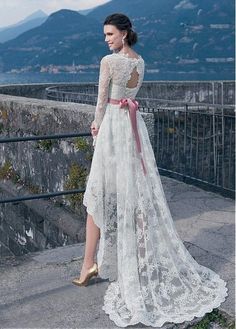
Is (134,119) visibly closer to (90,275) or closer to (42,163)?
(90,275)

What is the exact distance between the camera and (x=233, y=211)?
636 centimetres

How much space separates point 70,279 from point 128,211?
83cm

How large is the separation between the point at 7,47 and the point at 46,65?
41.8 metres

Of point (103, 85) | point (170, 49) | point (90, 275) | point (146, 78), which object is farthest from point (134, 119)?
point (170, 49)

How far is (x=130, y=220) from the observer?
12.8ft

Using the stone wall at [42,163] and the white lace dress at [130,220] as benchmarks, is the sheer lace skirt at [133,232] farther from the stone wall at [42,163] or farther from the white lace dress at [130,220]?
the stone wall at [42,163]

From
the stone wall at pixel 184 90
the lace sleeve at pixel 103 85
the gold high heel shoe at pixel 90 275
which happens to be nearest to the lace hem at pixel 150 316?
the gold high heel shoe at pixel 90 275

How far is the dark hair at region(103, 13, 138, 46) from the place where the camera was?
3.79 metres

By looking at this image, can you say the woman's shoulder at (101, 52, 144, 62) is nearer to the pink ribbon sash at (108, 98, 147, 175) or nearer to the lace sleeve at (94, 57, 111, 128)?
the lace sleeve at (94, 57, 111, 128)

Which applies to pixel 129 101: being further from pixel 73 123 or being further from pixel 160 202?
pixel 73 123

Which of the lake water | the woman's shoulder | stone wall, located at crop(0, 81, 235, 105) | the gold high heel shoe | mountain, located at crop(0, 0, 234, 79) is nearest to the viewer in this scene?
the woman's shoulder

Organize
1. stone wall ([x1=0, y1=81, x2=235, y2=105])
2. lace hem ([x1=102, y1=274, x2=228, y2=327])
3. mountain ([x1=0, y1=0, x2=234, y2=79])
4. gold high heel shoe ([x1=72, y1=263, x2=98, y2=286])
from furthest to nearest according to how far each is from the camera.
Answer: mountain ([x1=0, y1=0, x2=234, y2=79]), stone wall ([x1=0, y1=81, x2=235, y2=105]), gold high heel shoe ([x1=72, y1=263, x2=98, y2=286]), lace hem ([x1=102, y1=274, x2=228, y2=327])

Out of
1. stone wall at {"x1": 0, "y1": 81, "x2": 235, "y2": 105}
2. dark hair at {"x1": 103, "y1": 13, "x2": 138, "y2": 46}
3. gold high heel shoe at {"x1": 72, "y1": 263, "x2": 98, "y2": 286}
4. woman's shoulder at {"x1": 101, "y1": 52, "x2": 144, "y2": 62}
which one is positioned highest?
dark hair at {"x1": 103, "y1": 13, "x2": 138, "y2": 46}

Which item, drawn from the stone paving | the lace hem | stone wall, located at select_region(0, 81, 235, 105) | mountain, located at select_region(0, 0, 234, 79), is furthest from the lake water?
the lace hem
